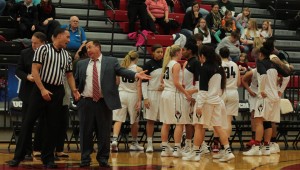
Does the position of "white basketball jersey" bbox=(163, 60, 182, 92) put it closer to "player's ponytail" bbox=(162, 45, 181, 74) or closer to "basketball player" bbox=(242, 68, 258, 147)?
"player's ponytail" bbox=(162, 45, 181, 74)

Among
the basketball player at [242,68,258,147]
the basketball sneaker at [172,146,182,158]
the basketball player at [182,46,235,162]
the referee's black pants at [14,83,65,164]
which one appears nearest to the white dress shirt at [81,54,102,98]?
the referee's black pants at [14,83,65,164]

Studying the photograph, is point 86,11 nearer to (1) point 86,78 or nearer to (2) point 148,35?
(2) point 148,35

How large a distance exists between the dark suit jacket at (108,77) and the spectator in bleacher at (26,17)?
5.04 meters

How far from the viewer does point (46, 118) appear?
10.9 m

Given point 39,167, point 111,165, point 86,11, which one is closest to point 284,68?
point 111,165

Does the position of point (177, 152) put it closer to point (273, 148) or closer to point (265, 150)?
point (265, 150)

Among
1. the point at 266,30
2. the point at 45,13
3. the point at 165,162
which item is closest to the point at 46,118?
the point at 165,162

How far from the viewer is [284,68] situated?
13797mm

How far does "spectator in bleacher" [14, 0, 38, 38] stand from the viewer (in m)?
16.3

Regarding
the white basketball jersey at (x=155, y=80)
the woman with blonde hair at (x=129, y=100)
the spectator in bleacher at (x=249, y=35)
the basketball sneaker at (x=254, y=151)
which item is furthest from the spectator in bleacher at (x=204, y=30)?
the basketball sneaker at (x=254, y=151)

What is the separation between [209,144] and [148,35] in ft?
11.7

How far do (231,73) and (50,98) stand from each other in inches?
154

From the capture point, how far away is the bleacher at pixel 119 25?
57.1ft

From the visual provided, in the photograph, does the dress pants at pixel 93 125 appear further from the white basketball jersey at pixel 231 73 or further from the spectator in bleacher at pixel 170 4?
the spectator in bleacher at pixel 170 4
